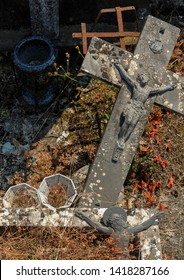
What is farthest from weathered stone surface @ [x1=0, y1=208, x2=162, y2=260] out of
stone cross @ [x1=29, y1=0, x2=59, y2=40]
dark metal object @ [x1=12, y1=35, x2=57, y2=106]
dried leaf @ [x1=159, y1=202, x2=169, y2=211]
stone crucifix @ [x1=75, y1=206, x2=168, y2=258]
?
stone cross @ [x1=29, y1=0, x2=59, y2=40]

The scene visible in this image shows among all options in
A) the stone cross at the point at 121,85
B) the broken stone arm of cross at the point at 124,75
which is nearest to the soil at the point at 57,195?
the stone cross at the point at 121,85

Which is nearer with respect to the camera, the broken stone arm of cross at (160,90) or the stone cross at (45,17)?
the broken stone arm of cross at (160,90)

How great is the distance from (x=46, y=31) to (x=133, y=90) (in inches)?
88.6

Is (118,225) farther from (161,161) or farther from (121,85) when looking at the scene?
(161,161)

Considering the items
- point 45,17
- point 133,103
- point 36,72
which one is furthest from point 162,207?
point 45,17

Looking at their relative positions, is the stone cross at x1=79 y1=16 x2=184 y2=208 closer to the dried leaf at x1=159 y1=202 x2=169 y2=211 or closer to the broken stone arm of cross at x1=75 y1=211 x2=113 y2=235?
the broken stone arm of cross at x1=75 y1=211 x2=113 y2=235

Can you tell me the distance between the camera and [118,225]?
14.5 ft

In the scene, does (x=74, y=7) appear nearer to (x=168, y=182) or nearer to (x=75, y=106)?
(x=75, y=106)

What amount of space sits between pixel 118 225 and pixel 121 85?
5.26 feet

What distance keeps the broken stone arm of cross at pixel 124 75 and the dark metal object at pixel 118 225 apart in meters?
1.45

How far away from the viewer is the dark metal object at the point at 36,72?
6.13 metres

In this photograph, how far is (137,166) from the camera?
5859 millimetres

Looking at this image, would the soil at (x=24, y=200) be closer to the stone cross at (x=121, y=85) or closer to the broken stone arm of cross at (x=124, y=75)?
the stone cross at (x=121, y=85)

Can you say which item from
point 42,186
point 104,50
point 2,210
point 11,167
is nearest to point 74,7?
point 104,50
